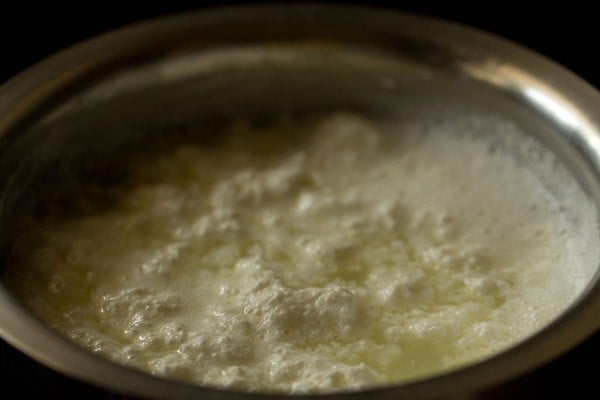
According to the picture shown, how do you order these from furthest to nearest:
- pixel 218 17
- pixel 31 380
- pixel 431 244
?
1. pixel 218 17
2. pixel 431 244
3. pixel 31 380

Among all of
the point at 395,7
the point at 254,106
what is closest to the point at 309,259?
the point at 254,106

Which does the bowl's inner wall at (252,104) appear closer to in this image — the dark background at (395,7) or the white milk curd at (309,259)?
the white milk curd at (309,259)

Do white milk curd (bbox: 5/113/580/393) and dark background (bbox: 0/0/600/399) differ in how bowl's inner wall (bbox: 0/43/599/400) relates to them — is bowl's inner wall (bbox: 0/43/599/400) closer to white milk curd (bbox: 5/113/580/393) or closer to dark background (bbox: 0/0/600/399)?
white milk curd (bbox: 5/113/580/393)

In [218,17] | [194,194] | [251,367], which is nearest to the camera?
[251,367]

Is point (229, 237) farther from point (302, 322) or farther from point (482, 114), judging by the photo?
point (482, 114)

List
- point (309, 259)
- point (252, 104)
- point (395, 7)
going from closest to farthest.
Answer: point (309, 259) < point (252, 104) < point (395, 7)

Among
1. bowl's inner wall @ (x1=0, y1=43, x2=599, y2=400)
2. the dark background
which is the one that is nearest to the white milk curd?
bowl's inner wall @ (x1=0, y1=43, x2=599, y2=400)

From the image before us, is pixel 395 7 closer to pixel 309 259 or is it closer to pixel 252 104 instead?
pixel 252 104

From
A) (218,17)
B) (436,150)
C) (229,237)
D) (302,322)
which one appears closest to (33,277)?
(229,237)

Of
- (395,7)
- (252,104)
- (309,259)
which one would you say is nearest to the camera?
(309,259)
